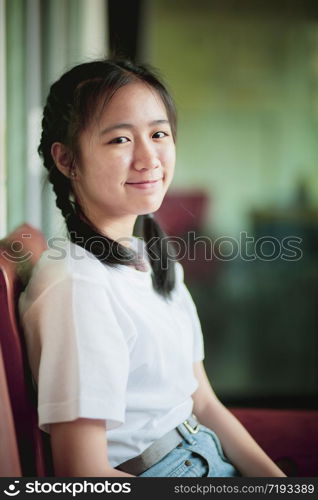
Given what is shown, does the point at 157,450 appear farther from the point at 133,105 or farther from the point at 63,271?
the point at 133,105

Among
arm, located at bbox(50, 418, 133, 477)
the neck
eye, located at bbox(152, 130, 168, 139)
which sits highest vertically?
eye, located at bbox(152, 130, 168, 139)

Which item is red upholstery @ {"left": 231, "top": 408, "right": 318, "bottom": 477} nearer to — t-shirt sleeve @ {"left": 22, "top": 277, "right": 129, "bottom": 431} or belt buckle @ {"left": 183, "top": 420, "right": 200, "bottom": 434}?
belt buckle @ {"left": 183, "top": 420, "right": 200, "bottom": 434}

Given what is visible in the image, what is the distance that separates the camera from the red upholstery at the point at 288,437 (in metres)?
1.15

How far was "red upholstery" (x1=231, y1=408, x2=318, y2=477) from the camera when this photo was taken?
115 cm

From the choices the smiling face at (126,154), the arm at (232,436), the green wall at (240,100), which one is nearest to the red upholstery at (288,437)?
the arm at (232,436)

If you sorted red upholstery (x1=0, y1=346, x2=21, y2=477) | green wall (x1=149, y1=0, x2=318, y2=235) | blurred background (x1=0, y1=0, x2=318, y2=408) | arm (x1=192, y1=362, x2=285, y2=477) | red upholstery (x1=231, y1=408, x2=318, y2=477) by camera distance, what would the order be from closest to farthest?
red upholstery (x1=0, y1=346, x2=21, y2=477), arm (x1=192, y1=362, x2=285, y2=477), red upholstery (x1=231, y1=408, x2=318, y2=477), blurred background (x1=0, y1=0, x2=318, y2=408), green wall (x1=149, y1=0, x2=318, y2=235)

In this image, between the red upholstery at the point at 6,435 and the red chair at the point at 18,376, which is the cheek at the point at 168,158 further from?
the red upholstery at the point at 6,435

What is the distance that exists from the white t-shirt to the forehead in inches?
8.1

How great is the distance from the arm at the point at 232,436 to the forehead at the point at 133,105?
49cm

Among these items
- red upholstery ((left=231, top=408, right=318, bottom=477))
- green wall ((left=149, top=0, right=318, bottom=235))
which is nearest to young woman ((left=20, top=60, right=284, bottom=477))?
red upholstery ((left=231, top=408, right=318, bottom=477))

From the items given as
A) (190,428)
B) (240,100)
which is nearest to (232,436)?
(190,428)

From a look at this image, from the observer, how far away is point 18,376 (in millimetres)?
772

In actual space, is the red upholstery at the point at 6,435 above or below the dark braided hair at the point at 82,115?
below

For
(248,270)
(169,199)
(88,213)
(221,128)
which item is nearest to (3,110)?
(88,213)
